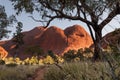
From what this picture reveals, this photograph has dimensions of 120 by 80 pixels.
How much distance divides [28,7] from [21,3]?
86 cm

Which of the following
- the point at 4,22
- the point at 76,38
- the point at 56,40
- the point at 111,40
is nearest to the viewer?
the point at 111,40

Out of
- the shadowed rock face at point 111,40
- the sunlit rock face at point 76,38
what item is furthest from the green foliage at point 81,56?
the sunlit rock face at point 76,38

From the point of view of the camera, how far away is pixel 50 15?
89.7 feet

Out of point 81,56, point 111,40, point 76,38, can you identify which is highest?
point 111,40

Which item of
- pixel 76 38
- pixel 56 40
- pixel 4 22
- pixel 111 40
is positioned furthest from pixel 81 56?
pixel 56 40

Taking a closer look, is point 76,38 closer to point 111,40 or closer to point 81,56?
point 81,56

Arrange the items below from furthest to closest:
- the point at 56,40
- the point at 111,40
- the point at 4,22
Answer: the point at 56,40 → the point at 4,22 → the point at 111,40

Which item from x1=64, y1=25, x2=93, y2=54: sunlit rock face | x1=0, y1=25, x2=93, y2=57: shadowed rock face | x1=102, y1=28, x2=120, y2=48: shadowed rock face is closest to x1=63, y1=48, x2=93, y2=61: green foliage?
x1=102, y1=28, x2=120, y2=48: shadowed rock face

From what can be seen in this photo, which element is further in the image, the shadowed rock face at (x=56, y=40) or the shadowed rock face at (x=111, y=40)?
the shadowed rock face at (x=56, y=40)

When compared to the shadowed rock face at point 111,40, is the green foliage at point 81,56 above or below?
below

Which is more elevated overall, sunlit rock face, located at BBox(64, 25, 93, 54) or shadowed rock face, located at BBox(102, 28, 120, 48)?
shadowed rock face, located at BBox(102, 28, 120, 48)

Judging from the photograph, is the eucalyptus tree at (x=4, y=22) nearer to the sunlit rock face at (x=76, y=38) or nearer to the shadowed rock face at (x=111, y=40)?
the shadowed rock face at (x=111, y=40)

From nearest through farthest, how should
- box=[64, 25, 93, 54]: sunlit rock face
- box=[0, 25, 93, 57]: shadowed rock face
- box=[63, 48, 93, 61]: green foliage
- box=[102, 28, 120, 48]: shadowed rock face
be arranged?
box=[102, 28, 120, 48]: shadowed rock face < box=[63, 48, 93, 61]: green foliage < box=[64, 25, 93, 54]: sunlit rock face < box=[0, 25, 93, 57]: shadowed rock face

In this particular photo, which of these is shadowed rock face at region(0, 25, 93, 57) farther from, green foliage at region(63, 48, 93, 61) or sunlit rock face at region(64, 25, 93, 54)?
green foliage at region(63, 48, 93, 61)
